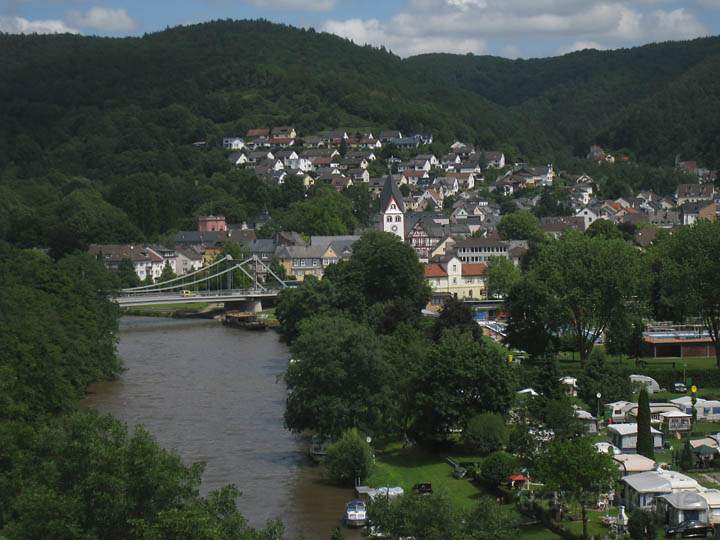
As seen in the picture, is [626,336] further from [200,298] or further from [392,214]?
[392,214]

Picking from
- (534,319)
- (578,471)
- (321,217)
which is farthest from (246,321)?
(578,471)

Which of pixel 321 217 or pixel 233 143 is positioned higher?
pixel 233 143

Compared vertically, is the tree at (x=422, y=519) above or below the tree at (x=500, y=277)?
below

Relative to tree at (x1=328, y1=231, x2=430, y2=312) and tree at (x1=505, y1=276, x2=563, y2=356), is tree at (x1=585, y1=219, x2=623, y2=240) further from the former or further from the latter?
tree at (x1=505, y1=276, x2=563, y2=356)

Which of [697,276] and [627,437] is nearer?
[627,437]

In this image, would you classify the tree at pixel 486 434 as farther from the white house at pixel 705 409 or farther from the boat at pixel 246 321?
the boat at pixel 246 321

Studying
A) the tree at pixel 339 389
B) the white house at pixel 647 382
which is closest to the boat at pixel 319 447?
the tree at pixel 339 389
